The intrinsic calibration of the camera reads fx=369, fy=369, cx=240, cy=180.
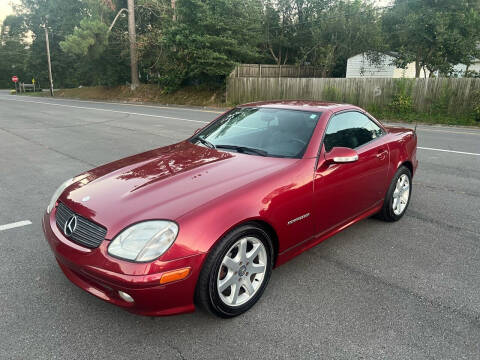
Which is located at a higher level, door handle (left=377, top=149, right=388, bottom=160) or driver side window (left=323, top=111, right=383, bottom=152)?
driver side window (left=323, top=111, right=383, bottom=152)

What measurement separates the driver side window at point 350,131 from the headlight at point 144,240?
5.70ft

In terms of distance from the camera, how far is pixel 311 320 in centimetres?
266

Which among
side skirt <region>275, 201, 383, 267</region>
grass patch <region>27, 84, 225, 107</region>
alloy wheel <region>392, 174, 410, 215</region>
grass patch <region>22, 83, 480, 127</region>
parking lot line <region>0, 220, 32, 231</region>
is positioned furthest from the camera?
grass patch <region>27, 84, 225, 107</region>

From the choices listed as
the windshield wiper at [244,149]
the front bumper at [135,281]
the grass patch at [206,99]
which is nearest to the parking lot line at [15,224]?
the front bumper at [135,281]

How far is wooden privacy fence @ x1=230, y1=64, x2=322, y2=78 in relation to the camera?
26.4 m

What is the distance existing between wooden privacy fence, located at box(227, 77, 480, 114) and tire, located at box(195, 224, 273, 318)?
54.1 feet

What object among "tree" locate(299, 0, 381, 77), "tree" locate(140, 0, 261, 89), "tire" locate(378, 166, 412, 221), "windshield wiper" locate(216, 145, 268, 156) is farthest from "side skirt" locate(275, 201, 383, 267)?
"tree" locate(299, 0, 381, 77)

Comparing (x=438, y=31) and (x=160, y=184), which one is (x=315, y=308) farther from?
(x=438, y=31)

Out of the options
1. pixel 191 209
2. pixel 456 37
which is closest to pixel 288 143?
pixel 191 209

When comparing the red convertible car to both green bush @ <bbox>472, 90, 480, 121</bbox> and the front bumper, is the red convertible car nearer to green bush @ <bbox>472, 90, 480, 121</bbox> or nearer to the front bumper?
the front bumper

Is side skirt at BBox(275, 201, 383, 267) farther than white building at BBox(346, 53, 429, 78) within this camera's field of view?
No

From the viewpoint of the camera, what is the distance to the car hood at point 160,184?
8.21ft

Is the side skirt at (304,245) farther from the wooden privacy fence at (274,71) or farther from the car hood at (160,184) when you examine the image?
the wooden privacy fence at (274,71)

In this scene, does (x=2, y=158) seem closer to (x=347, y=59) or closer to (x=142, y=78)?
(x=347, y=59)
